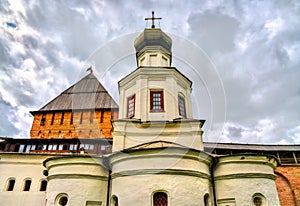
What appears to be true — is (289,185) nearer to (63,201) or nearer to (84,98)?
(63,201)

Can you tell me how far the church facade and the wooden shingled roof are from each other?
30.9ft

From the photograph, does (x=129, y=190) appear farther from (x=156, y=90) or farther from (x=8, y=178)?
(x=8, y=178)

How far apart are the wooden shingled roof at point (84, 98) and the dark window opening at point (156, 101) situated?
47.8ft

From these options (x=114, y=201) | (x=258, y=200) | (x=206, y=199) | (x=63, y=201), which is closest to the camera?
(x=206, y=199)

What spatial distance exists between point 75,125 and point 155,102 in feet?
52.2

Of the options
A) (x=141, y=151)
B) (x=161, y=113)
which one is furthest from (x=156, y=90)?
(x=141, y=151)

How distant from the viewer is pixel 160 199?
929cm

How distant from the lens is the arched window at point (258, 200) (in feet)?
34.4

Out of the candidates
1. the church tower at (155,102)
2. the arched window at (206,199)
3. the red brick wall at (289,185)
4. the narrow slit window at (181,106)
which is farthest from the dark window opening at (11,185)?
the red brick wall at (289,185)

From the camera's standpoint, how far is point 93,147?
66.0 ft

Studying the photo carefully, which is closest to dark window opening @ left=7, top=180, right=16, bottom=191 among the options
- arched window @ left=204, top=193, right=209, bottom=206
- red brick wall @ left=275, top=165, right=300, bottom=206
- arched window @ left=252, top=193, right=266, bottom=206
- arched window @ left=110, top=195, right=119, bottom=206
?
arched window @ left=110, top=195, right=119, bottom=206

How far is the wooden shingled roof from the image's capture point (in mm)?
28219

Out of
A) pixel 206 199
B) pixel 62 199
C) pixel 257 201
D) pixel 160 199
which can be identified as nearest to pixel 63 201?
pixel 62 199

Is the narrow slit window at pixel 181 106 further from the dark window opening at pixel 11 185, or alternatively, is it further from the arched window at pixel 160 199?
the dark window opening at pixel 11 185
